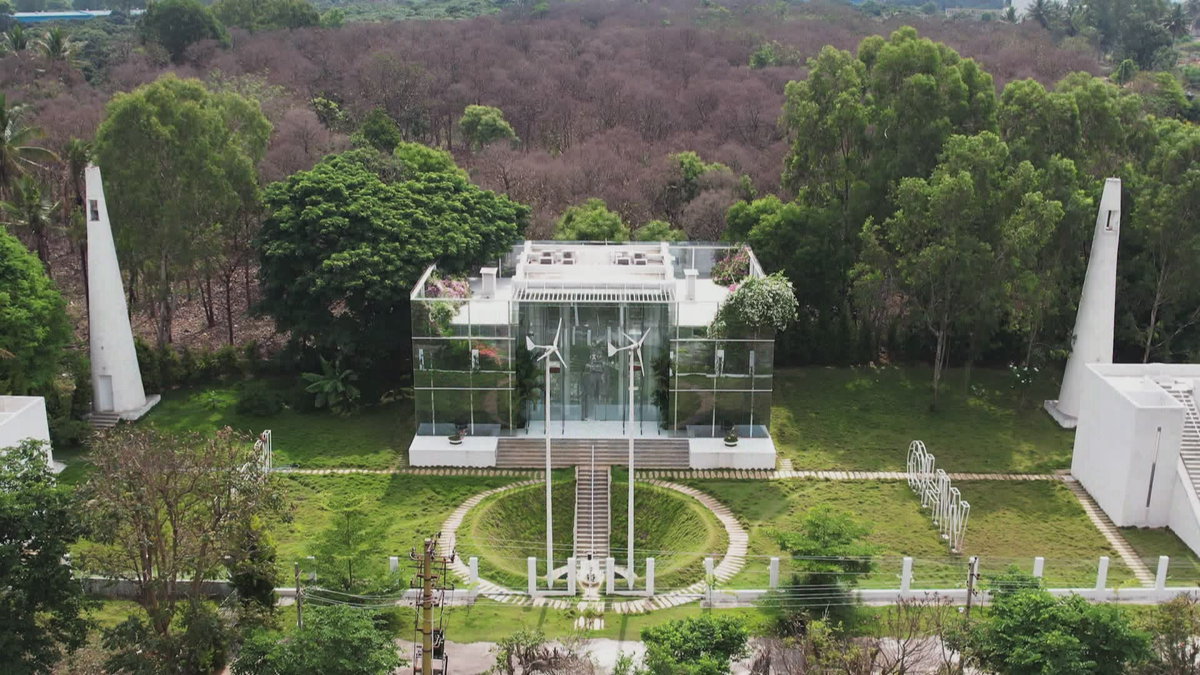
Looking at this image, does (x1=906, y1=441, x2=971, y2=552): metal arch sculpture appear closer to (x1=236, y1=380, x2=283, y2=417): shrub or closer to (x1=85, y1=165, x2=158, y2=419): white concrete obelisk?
(x1=236, y1=380, x2=283, y2=417): shrub

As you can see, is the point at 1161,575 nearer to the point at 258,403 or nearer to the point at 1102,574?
the point at 1102,574

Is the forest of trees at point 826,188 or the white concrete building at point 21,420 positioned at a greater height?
the forest of trees at point 826,188

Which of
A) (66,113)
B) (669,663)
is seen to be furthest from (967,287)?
(66,113)

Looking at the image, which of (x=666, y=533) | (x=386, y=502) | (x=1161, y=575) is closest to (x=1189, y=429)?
(x=1161, y=575)

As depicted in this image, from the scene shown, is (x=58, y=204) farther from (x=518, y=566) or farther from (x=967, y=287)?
(x=967, y=287)

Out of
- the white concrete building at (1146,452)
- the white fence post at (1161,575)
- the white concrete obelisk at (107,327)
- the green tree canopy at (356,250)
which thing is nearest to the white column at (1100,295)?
the white concrete building at (1146,452)

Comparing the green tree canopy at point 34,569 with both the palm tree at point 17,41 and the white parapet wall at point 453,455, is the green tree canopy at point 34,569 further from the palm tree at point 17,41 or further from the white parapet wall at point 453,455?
the palm tree at point 17,41
